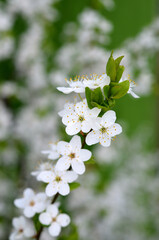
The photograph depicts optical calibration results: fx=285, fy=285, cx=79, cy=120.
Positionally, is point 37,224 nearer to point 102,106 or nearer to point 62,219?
point 62,219

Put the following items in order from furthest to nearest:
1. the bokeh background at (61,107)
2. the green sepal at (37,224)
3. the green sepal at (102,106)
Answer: the bokeh background at (61,107)
the green sepal at (37,224)
the green sepal at (102,106)

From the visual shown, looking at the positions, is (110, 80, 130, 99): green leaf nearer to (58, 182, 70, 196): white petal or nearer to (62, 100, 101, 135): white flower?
(62, 100, 101, 135): white flower

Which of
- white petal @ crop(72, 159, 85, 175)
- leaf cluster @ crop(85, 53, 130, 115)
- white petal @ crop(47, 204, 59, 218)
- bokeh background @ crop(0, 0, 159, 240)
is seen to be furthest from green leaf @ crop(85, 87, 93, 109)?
bokeh background @ crop(0, 0, 159, 240)

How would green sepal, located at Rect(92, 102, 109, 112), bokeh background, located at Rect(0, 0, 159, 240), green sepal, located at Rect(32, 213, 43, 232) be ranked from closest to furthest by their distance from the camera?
green sepal, located at Rect(92, 102, 109, 112), green sepal, located at Rect(32, 213, 43, 232), bokeh background, located at Rect(0, 0, 159, 240)

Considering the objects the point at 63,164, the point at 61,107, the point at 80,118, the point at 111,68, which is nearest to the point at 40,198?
the point at 63,164

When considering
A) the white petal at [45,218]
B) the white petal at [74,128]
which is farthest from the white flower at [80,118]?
the white petal at [45,218]

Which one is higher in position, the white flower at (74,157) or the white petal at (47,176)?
the white flower at (74,157)

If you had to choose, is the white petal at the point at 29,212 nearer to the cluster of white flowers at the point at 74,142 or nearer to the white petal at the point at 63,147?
the cluster of white flowers at the point at 74,142
